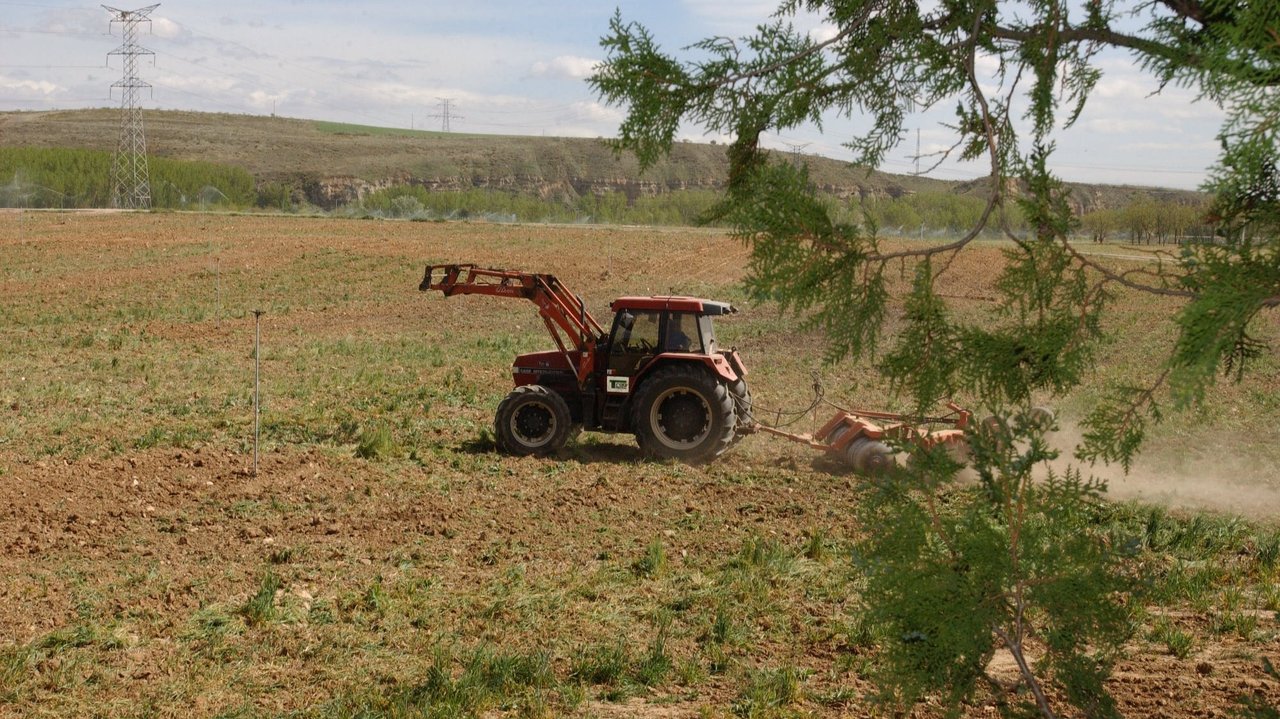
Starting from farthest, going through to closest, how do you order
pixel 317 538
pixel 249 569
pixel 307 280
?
pixel 307 280, pixel 317 538, pixel 249 569

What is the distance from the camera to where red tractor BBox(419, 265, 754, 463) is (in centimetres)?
1234

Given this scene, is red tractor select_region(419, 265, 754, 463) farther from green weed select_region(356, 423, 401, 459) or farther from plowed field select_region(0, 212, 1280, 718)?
green weed select_region(356, 423, 401, 459)

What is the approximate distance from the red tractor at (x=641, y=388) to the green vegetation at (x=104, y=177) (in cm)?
6673

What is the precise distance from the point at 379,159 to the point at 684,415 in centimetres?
10713

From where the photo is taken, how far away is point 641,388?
40.7ft

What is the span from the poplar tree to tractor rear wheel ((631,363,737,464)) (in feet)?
22.7

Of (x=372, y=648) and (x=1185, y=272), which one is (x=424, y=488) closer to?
(x=372, y=648)

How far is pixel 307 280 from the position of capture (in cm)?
2998

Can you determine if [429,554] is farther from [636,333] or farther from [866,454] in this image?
[866,454]

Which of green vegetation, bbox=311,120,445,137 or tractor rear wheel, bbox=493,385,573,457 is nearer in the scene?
tractor rear wheel, bbox=493,385,573,457

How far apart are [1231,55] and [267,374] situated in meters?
16.0

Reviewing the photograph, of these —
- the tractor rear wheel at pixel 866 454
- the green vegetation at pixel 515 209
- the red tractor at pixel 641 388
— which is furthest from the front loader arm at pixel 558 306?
the green vegetation at pixel 515 209

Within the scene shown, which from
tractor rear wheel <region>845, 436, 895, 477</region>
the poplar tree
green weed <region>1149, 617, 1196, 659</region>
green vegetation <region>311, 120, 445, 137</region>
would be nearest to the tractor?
tractor rear wheel <region>845, 436, 895, 477</region>

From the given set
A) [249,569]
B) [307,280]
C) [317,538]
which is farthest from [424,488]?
[307,280]
